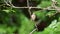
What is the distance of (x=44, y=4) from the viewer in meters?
2.12

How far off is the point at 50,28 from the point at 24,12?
30.6 inches

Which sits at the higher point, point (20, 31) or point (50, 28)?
point (50, 28)

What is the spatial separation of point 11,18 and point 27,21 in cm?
24

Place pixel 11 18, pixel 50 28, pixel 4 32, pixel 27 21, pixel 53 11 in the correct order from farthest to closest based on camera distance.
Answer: pixel 11 18 → pixel 27 21 → pixel 4 32 → pixel 53 11 → pixel 50 28

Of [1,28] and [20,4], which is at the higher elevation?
[20,4]

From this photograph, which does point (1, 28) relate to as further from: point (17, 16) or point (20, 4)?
point (20, 4)

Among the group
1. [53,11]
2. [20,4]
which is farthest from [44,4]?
[20,4]

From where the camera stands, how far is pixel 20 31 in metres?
2.25

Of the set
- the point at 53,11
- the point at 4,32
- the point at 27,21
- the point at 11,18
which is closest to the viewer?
the point at 53,11

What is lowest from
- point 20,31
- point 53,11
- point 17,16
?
point 20,31

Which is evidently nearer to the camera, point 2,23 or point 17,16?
point 2,23

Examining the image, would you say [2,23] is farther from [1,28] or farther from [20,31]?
[20,31]

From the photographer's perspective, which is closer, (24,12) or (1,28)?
(1,28)

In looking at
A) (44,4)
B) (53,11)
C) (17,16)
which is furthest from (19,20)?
(53,11)
